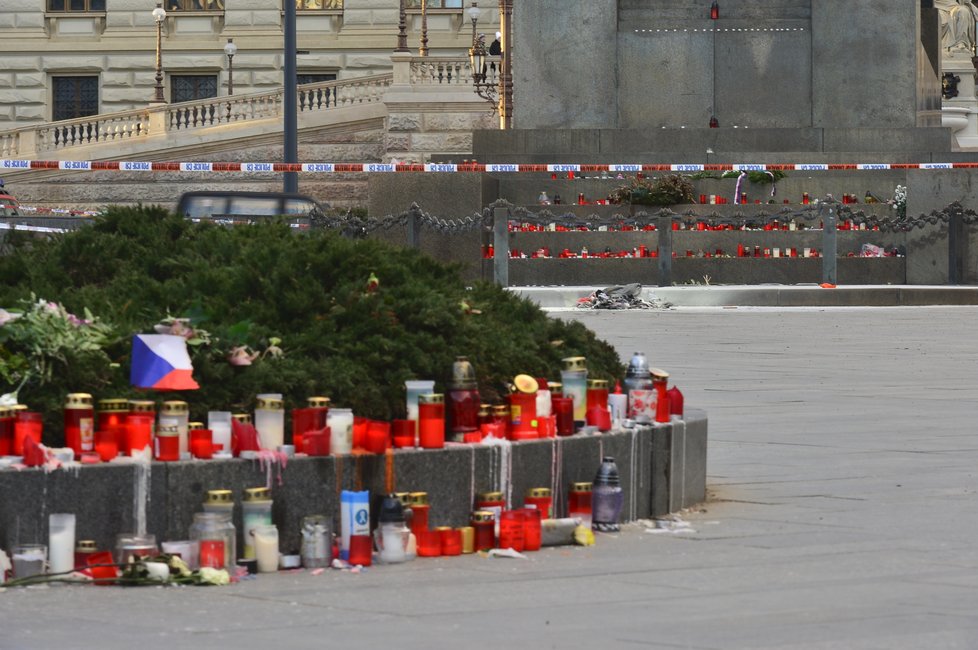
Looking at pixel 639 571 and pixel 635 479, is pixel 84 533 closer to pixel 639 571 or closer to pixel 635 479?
pixel 639 571

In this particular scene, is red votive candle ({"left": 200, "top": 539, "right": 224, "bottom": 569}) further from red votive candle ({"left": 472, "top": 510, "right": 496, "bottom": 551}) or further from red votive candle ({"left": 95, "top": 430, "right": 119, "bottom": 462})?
red votive candle ({"left": 472, "top": 510, "right": 496, "bottom": 551})

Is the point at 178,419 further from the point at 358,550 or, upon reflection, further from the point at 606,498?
the point at 606,498

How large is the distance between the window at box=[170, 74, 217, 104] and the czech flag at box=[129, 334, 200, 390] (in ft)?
162

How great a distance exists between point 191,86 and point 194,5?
6.90 ft

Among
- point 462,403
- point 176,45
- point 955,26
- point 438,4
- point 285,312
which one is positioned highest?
point 438,4

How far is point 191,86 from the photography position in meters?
56.2

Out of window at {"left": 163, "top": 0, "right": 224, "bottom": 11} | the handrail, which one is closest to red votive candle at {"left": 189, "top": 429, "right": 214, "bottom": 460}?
the handrail

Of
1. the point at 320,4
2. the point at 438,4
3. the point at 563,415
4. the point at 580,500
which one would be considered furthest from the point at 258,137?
the point at 580,500

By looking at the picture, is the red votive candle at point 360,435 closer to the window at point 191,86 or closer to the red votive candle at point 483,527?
the red votive candle at point 483,527

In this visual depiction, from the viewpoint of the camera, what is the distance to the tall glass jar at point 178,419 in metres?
6.89

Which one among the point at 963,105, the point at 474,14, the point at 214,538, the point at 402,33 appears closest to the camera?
the point at 214,538

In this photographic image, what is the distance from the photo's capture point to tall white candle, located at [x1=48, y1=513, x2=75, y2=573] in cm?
655

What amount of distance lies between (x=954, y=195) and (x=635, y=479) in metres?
20.5

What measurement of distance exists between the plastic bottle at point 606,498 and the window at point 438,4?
48.0 meters
